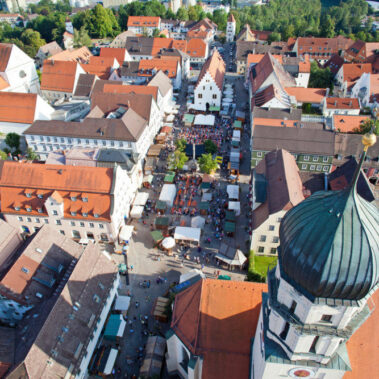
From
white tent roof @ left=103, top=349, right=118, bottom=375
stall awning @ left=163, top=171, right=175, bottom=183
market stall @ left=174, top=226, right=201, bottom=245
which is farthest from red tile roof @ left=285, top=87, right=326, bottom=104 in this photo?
white tent roof @ left=103, top=349, right=118, bottom=375

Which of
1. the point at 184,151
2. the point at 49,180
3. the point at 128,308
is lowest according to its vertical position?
the point at 128,308

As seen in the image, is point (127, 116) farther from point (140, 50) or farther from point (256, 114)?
point (140, 50)

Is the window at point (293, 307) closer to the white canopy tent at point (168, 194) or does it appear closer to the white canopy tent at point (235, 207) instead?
the white canopy tent at point (235, 207)

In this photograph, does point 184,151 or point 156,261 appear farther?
point 184,151

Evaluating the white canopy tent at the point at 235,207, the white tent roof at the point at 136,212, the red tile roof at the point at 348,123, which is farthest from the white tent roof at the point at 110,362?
the red tile roof at the point at 348,123

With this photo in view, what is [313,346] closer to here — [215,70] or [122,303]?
[122,303]

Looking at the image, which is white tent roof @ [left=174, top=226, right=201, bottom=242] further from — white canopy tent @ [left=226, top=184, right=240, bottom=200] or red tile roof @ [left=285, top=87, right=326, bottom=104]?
red tile roof @ [left=285, top=87, right=326, bottom=104]

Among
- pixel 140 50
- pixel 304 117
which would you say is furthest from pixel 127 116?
pixel 140 50

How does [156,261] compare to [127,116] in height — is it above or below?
below
